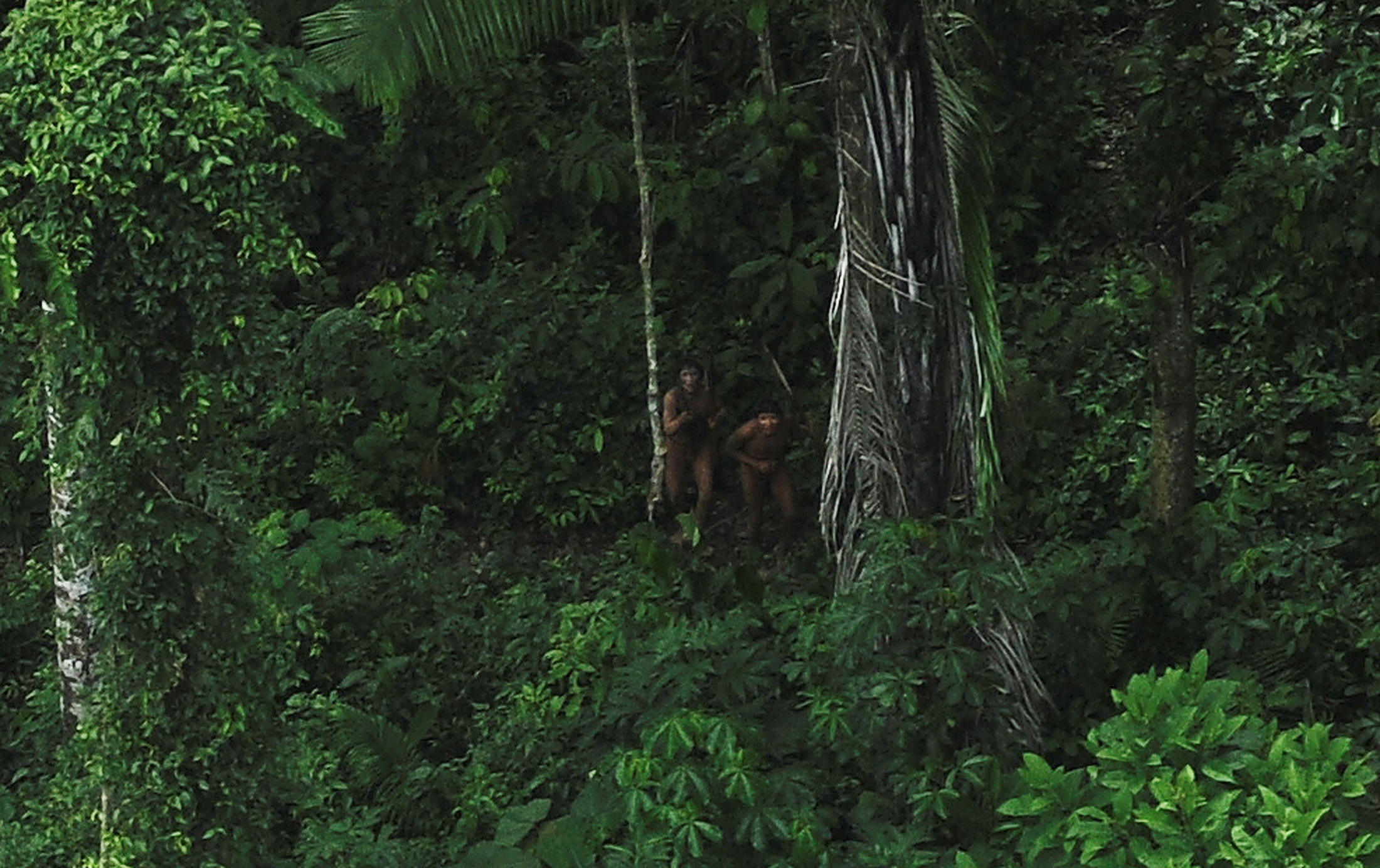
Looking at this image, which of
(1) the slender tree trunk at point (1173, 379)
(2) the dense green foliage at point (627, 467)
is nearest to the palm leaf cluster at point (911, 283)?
(2) the dense green foliage at point (627, 467)

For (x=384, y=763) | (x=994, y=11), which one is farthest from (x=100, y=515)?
(x=994, y=11)

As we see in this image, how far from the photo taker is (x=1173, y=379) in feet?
26.1

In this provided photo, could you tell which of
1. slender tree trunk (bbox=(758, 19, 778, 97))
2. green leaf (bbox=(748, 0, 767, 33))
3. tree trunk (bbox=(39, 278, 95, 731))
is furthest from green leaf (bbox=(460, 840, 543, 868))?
slender tree trunk (bbox=(758, 19, 778, 97))

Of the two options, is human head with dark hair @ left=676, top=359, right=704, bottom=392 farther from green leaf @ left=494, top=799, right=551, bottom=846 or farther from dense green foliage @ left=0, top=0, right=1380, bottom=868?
green leaf @ left=494, top=799, right=551, bottom=846

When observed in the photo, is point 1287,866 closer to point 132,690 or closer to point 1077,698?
point 1077,698

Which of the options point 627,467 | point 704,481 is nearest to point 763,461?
point 704,481

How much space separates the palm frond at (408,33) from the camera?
246 inches

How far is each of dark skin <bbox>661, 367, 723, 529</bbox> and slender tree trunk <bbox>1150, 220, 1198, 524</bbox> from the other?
98.2 inches

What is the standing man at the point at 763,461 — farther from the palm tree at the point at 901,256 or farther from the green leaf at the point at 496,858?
the green leaf at the point at 496,858

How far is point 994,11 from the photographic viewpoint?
38.5 feet

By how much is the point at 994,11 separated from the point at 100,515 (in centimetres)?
784

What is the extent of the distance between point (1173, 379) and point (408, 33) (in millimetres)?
3718

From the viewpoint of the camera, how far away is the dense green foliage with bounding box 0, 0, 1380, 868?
207 inches

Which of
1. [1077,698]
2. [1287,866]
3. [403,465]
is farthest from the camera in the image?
[403,465]
